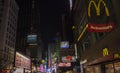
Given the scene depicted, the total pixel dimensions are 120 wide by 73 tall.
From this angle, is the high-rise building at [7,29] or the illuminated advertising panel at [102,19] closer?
the illuminated advertising panel at [102,19]

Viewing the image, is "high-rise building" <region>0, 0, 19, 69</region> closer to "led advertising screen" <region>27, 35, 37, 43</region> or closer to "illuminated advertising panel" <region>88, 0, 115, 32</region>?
"illuminated advertising panel" <region>88, 0, 115, 32</region>

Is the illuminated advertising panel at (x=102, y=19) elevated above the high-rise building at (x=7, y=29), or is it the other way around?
the high-rise building at (x=7, y=29)

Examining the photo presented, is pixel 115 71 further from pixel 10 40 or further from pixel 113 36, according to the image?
pixel 10 40

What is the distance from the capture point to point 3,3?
253ft

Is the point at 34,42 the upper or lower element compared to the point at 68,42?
upper

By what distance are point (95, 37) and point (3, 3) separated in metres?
63.1

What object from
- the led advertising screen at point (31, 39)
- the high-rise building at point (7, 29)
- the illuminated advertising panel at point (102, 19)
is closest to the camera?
the illuminated advertising panel at point (102, 19)

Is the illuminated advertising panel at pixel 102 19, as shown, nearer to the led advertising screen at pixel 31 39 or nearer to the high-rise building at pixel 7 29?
the high-rise building at pixel 7 29

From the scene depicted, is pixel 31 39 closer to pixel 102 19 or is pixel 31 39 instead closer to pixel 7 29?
pixel 7 29

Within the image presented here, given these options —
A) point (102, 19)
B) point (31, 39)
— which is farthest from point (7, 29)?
point (31, 39)

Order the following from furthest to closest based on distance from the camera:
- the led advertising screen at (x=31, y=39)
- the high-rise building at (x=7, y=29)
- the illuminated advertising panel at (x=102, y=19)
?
the led advertising screen at (x=31, y=39), the high-rise building at (x=7, y=29), the illuminated advertising panel at (x=102, y=19)

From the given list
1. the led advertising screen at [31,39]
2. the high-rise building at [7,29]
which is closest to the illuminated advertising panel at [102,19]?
the high-rise building at [7,29]

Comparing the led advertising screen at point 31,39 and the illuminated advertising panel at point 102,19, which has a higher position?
the led advertising screen at point 31,39

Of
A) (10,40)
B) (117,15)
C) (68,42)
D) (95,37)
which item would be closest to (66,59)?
(68,42)
